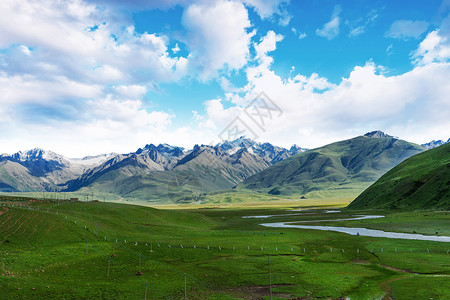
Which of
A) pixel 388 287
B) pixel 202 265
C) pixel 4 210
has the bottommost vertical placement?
pixel 202 265

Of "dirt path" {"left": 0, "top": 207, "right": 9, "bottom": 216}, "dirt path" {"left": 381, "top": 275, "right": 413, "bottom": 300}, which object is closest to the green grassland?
"dirt path" {"left": 381, "top": 275, "right": 413, "bottom": 300}

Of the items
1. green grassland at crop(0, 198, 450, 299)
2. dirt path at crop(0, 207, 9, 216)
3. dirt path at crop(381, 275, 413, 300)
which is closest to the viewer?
dirt path at crop(381, 275, 413, 300)

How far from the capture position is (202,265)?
6041 centimetres

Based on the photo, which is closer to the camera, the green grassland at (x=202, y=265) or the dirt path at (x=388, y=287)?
the dirt path at (x=388, y=287)

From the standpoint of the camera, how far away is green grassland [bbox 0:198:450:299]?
4325 centimetres

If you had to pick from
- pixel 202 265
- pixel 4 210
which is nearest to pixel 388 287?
pixel 202 265

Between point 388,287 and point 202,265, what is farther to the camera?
point 202,265

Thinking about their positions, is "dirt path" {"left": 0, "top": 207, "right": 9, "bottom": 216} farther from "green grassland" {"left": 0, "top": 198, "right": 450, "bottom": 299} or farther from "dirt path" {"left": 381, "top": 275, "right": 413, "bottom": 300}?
"dirt path" {"left": 381, "top": 275, "right": 413, "bottom": 300}

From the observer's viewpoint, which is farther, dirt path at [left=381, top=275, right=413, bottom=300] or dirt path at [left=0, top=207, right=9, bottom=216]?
dirt path at [left=0, top=207, right=9, bottom=216]

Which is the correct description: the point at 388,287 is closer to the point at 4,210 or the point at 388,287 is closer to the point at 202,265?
the point at 202,265

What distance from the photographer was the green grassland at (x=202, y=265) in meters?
43.2

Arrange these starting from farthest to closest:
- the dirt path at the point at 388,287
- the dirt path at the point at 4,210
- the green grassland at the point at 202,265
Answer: the dirt path at the point at 4,210, the green grassland at the point at 202,265, the dirt path at the point at 388,287

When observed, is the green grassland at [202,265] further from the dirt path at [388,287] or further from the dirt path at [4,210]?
the dirt path at [4,210]

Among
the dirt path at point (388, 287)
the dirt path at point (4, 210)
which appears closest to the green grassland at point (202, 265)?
the dirt path at point (388, 287)
